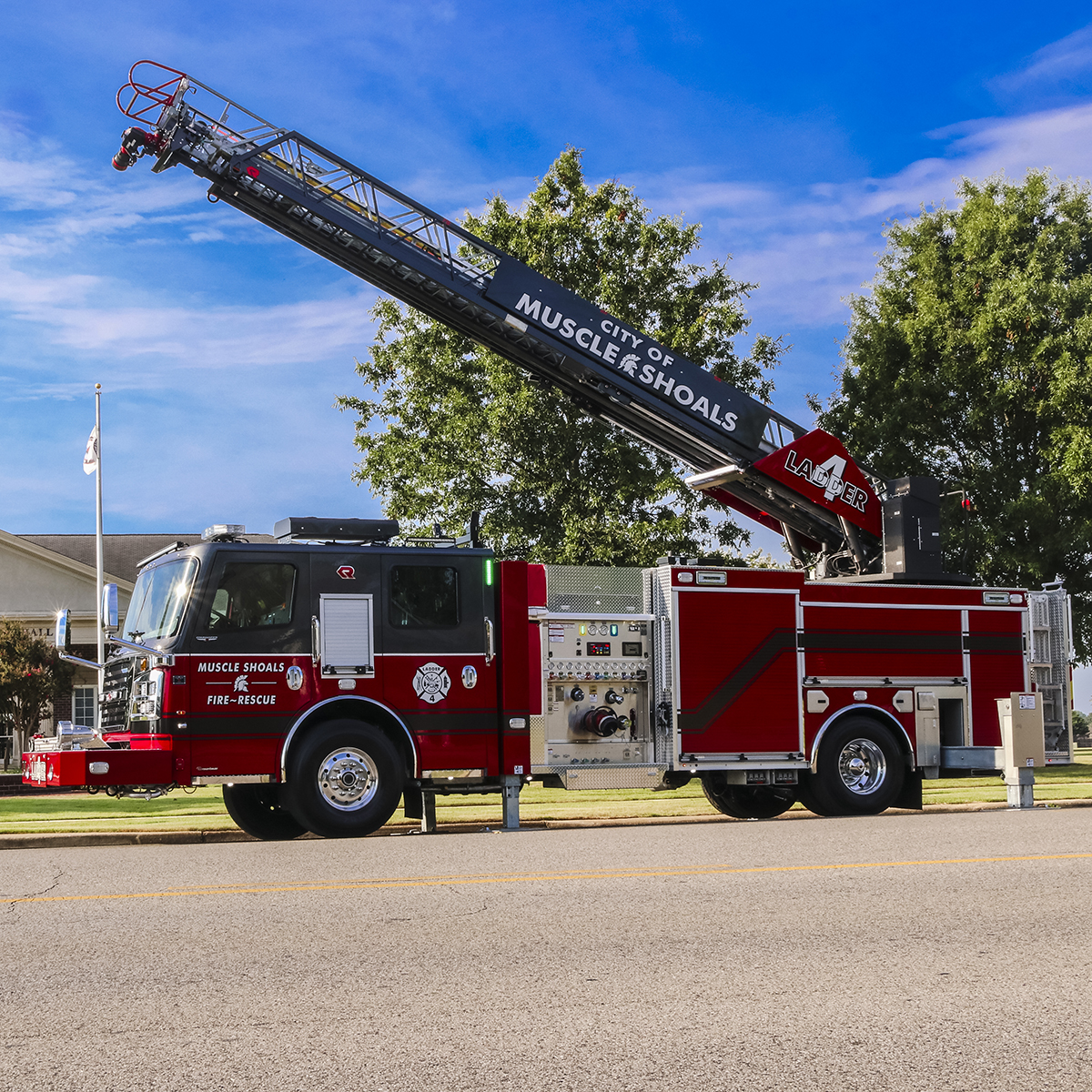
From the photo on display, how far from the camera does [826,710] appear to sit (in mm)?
13406

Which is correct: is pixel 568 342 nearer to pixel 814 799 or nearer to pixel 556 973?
pixel 814 799

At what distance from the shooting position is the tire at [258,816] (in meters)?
12.4

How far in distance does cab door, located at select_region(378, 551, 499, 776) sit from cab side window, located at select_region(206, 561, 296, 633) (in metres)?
0.87

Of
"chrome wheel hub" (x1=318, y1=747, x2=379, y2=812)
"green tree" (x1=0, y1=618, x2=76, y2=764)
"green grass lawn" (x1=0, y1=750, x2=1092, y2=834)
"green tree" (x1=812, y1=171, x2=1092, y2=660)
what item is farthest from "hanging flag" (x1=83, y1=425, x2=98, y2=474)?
"chrome wheel hub" (x1=318, y1=747, x2=379, y2=812)

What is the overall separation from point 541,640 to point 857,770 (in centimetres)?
370

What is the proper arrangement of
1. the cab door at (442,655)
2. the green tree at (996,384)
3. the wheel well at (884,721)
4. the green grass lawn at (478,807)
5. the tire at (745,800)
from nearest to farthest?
the cab door at (442,655)
the wheel well at (884,721)
the green grass lawn at (478,807)
the tire at (745,800)
the green tree at (996,384)

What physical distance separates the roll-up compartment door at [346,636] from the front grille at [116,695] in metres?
1.78

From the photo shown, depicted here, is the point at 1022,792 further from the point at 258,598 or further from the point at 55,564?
the point at 55,564

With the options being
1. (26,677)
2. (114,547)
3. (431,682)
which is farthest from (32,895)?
(114,547)

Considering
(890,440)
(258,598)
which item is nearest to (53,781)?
(258,598)

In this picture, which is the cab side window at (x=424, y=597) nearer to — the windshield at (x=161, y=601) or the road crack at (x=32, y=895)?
the windshield at (x=161, y=601)

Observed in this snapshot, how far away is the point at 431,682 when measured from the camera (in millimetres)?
11852

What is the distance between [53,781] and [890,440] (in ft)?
62.6

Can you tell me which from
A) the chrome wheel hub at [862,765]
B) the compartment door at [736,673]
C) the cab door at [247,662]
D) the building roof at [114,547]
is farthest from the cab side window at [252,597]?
the building roof at [114,547]
